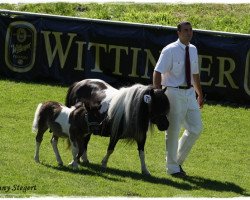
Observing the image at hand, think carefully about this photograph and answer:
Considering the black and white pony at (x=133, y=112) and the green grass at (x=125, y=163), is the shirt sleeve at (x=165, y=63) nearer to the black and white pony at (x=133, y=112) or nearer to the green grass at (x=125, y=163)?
the black and white pony at (x=133, y=112)

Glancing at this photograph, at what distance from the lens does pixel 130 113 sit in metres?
12.8

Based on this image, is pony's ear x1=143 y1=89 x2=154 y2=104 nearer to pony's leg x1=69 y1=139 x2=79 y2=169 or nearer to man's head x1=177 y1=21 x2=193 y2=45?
man's head x1=177 y1=21 x2=193 y2=45

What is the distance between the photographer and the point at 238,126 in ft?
59.3

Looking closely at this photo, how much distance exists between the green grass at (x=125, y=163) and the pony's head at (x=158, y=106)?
51 cm

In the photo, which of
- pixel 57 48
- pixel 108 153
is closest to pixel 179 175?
pixel 108 153

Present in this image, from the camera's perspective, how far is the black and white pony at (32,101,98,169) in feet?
42.3

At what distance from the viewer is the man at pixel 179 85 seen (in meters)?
12.8

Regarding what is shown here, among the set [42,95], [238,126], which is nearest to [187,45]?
[238,126]

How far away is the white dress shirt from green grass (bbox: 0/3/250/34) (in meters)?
11.6

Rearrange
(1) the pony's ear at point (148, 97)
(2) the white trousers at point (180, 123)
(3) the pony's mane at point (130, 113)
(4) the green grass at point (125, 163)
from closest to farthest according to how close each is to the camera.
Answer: (4) the green grass at point (125, 163), (1) the pony's ear at point (148, 97), (3) the pony's mane at point (130, 113), (2) the white trousers at point (180, 123)

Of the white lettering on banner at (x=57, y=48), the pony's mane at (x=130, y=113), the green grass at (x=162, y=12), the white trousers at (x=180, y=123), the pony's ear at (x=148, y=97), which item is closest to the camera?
the pony's ear at (x=148, y=97)

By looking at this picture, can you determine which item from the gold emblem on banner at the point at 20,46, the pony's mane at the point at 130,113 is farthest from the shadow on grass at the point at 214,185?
the gold emblem on banner at the point at 20,46

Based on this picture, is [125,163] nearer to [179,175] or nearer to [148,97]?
[179,175]

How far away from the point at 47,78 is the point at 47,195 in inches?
417
